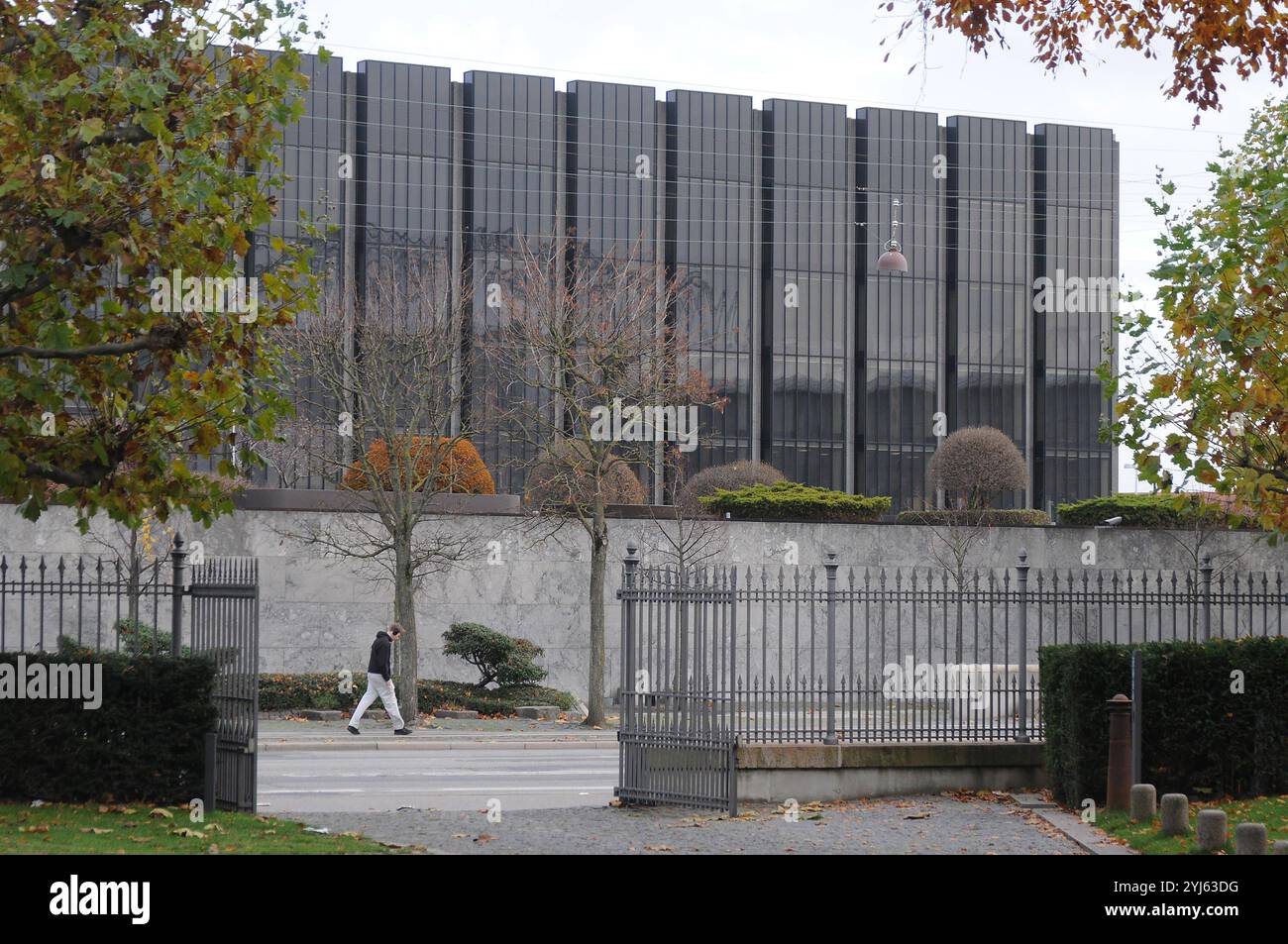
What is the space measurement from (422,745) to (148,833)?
11.2 m

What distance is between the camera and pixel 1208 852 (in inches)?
441

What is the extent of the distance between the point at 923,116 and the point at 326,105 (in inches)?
954

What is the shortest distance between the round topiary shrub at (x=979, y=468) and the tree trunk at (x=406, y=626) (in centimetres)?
1735

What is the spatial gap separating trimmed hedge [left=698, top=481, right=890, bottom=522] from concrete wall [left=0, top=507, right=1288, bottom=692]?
361mm

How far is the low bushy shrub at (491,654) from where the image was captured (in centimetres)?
2873

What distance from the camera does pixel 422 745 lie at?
23.1 m

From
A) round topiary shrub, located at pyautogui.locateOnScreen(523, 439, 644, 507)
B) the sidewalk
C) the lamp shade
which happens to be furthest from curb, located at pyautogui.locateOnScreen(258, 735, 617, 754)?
the lamp shade

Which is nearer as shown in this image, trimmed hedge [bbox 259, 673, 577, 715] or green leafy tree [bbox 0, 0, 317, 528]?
green leafy tree [bbox 0, 0, 317, 528]

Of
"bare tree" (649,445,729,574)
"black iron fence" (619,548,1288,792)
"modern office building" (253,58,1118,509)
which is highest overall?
"modern office building" (253,58,1118,509)

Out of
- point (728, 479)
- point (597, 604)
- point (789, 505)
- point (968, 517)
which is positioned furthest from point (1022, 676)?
point (728, 479)

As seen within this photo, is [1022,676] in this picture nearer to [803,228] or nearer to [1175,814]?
[1175,814]

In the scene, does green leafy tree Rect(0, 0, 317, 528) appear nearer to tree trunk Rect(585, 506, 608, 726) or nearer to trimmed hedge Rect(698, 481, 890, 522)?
tree trunk Rect(585, 506, 608, 726)

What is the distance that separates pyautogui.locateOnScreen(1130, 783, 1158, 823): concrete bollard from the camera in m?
13.0
